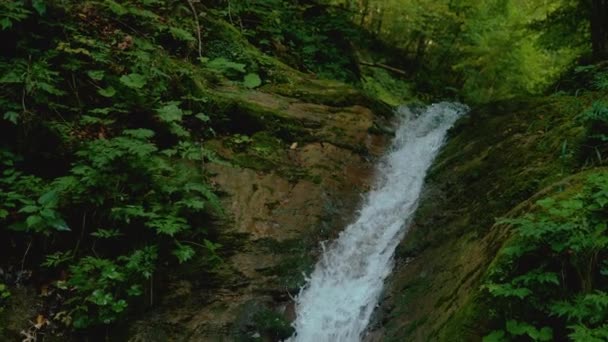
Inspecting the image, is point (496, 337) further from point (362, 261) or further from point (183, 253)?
point (183, 253)

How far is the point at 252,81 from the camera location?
7453 millimetres

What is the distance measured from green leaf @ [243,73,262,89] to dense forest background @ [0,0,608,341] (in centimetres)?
2

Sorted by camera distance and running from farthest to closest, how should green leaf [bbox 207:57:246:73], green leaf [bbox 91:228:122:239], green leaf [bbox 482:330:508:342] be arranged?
1. green leaf [bbox 207:57:246:73]
2. green leaf [bbox 91:228:122:239]
3. green leaf [bbox 482:330:508:342]

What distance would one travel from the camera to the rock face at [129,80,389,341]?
479 centimetres

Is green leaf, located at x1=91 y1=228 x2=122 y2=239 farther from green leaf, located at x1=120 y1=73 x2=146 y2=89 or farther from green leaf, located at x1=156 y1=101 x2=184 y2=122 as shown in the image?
green leaf, located at x1=120 y1=73 x2=146 y2=89

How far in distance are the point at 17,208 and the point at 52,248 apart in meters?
0.49

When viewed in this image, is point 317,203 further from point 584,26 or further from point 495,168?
point 584,26

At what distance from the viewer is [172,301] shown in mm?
4789

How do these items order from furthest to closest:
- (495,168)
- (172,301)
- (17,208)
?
(495,168)
(172,301)
(17,208)

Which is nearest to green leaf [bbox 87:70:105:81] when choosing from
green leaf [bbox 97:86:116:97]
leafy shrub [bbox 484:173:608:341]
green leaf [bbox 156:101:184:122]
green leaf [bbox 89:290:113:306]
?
green leaf [bbox 97:86:116:97]

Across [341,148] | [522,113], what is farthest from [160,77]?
[522,113]

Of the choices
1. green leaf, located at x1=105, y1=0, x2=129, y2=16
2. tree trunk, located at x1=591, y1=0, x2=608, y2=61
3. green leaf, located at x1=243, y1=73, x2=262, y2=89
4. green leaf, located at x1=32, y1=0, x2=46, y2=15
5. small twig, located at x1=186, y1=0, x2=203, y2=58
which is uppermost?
tree trunk, located at x1=591, y1=0, x2=608, y2=61

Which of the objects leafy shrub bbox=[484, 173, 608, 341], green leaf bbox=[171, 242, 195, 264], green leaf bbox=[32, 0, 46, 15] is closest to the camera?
leafy shrub bbox=[484, 173, 608, 341]

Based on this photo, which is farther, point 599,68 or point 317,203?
point 599,68
